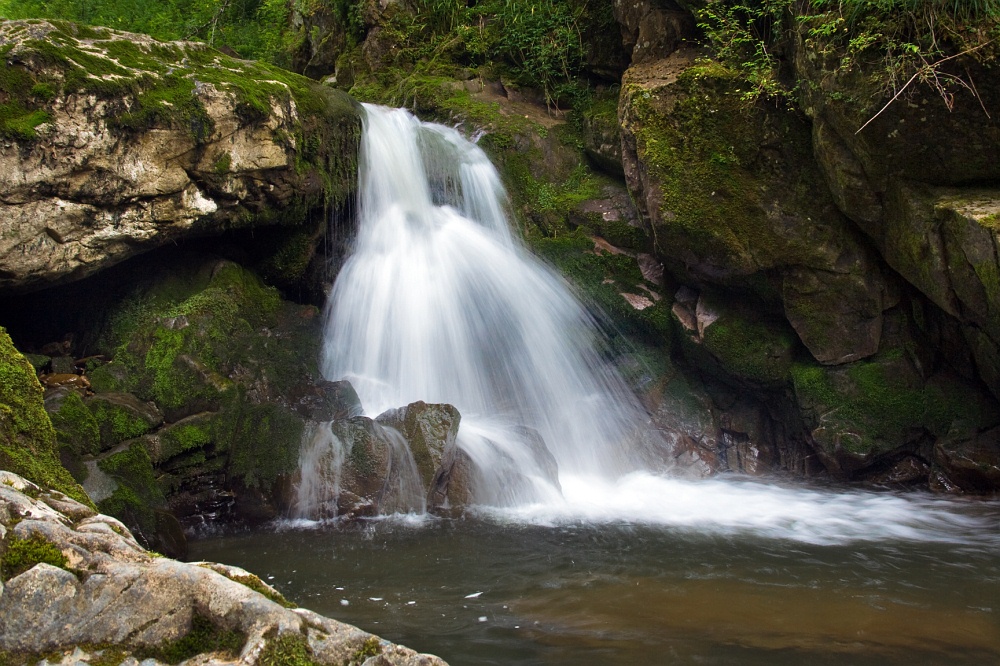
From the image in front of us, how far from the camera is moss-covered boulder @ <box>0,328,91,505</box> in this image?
147 inches

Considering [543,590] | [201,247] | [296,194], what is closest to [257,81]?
[296,194]

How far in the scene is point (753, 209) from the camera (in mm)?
8203

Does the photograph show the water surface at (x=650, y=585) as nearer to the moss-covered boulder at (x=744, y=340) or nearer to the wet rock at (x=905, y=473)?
the wet rock at (x=905, y=473)

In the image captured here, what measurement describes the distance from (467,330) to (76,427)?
4.72 metres

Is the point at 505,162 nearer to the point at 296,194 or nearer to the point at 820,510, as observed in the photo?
the point at 296,194

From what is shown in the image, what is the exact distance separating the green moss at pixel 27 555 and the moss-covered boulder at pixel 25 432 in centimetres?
119

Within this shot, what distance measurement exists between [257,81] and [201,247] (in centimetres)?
225

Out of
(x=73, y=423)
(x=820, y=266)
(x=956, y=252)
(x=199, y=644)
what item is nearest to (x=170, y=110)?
(x=73, y=423)

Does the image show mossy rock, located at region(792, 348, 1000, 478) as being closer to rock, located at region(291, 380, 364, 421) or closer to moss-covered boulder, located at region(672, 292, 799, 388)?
moss-covered boulder, located at region(672, 292, 799, 388)

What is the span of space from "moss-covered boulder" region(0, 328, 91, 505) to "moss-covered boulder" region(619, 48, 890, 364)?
6507 mm

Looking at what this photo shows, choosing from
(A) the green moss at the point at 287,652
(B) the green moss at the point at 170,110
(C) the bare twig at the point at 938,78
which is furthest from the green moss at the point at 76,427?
(C) the bare twig at the point at 938,78

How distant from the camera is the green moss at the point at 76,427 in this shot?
634cm

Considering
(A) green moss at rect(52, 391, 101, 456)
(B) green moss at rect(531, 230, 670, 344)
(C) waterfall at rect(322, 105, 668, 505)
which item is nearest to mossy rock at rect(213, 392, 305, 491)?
(A) green moss at rect(52, 391, 101, 456)

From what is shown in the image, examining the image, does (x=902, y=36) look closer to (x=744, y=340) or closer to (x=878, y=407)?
(x=744, y=340)
